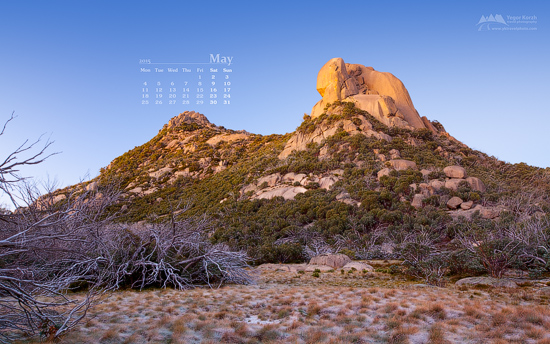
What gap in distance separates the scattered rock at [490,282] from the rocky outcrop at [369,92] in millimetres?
27828

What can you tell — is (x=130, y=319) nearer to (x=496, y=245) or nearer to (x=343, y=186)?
(x=496, y=245)

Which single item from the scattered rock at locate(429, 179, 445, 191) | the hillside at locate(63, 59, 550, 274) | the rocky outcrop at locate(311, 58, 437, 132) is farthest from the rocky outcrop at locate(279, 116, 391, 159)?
the scattered rock at locate(429, 179, 445, 191)

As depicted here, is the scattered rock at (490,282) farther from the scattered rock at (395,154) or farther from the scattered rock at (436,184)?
the scattered rock at (395,154)

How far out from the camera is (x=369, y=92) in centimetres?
4034

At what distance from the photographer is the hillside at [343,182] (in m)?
18.7

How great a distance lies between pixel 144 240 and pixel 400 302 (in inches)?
259

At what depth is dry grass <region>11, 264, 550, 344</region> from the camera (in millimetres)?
4496

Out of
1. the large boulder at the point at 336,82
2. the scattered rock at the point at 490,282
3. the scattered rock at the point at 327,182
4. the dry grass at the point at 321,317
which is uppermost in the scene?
the large boulder at the point at 336,82

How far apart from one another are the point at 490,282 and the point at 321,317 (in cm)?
565

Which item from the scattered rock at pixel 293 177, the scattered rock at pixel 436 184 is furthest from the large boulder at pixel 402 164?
the scattered rock at pixel 293 177

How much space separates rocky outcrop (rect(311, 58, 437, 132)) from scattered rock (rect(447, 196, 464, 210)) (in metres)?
15.1

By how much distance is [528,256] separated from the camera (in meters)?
9.72

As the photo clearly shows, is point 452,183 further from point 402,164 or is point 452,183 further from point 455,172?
point 402,164

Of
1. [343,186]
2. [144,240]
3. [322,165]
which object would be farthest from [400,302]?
[322,165]
